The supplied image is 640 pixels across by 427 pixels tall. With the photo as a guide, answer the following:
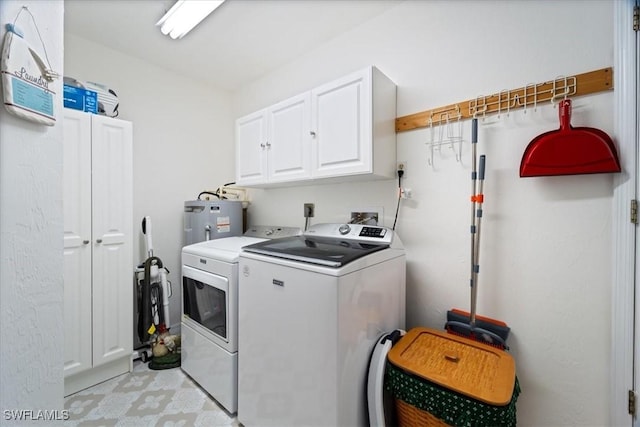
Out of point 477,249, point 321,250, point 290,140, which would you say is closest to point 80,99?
point 290,140

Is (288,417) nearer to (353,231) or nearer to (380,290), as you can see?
(380,290)

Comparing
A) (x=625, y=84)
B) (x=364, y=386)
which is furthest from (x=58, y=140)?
(x=625, y=84)

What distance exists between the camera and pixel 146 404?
1.79 metres

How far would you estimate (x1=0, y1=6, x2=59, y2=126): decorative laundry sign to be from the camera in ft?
2.13

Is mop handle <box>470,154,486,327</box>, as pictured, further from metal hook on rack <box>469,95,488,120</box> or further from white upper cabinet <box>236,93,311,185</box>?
white upper cabinet <box>236,93,311,185</box>

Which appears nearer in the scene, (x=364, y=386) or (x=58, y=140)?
(x=58, y=140)

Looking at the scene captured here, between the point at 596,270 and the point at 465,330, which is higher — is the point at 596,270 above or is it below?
above

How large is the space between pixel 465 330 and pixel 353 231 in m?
0.89

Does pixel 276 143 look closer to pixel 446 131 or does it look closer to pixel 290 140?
pixel 290 140

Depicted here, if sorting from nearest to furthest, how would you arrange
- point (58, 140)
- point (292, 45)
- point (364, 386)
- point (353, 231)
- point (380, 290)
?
1. point (58, 140)
2. point (364, 386)
3. point (380, 290)
4. point (353, 231)
5. point (292, 45)

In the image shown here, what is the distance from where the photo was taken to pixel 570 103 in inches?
47.3

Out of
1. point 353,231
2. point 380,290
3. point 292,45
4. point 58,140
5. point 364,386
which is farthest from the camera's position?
point 292,45

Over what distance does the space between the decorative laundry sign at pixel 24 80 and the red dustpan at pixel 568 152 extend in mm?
1902

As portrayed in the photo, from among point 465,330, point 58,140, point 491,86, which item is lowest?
point 465,330
